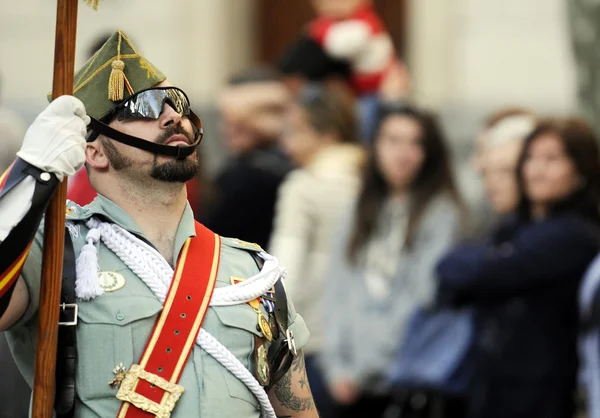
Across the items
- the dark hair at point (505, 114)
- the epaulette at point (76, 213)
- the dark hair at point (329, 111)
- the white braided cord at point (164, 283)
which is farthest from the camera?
the dark hair at point (329, 111)

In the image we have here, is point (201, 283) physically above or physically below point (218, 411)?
above

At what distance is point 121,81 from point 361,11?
517 centimetres

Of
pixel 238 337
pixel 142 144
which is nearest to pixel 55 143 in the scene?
pixel 142 144

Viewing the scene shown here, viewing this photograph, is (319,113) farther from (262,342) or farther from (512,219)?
(262,342)

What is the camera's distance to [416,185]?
6441 millimetres

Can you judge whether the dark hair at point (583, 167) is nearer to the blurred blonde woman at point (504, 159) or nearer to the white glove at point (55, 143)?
the blurred blonde woman at point (504, 159)

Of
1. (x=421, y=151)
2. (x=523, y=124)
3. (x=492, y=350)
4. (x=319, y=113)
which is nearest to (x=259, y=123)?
(x=319, y=113)

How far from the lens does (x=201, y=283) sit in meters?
3.53

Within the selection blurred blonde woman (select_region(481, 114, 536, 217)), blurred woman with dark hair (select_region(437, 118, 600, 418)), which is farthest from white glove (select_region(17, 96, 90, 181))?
blurred blonde woman (select_region(481, 114, 536, 217))

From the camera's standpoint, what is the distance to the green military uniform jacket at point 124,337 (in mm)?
3369

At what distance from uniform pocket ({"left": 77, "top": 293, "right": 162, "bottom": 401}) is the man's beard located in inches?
13.3

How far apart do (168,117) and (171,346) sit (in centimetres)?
60

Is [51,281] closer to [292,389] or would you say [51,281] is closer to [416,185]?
[292,389]

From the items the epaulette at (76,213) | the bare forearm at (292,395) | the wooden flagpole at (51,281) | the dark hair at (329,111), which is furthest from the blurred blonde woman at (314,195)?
the wooden flagpole at (51,281)
